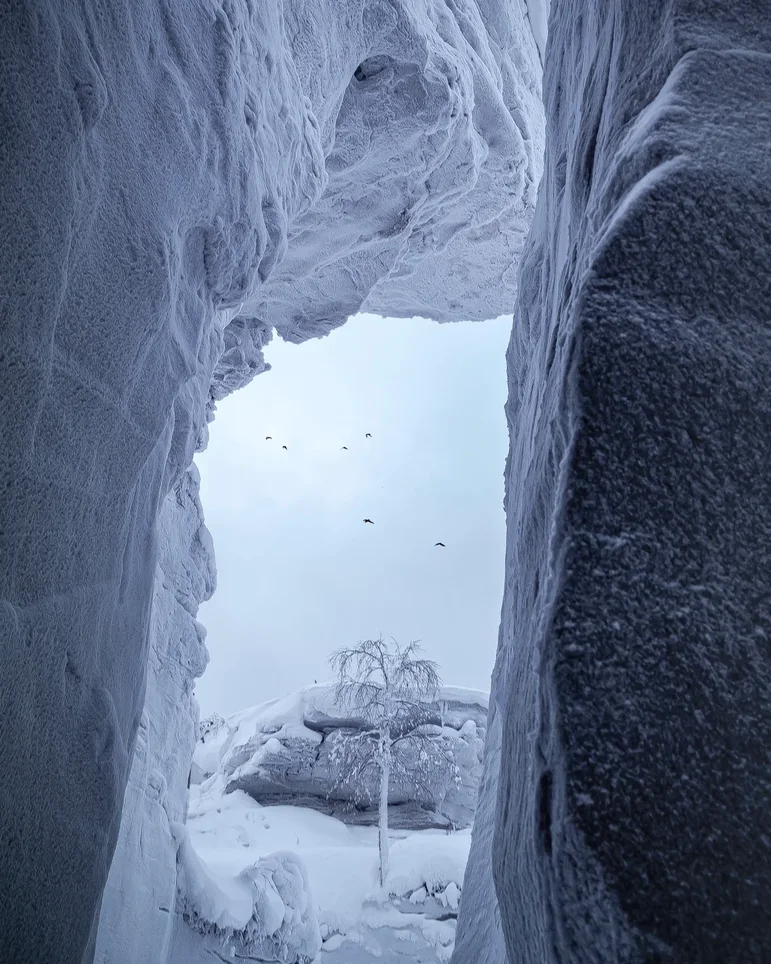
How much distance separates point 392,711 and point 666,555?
14.6 m

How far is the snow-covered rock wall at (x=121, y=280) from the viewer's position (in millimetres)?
2031

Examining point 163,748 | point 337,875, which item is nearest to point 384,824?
point 337,875

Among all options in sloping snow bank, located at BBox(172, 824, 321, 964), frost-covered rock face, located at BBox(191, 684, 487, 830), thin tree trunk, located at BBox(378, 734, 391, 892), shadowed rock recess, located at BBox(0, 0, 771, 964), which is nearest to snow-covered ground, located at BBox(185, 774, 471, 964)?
sloping snow bank, located at BBox(172, 824, 321, 964)

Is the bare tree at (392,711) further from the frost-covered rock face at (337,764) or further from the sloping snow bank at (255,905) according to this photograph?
the sloping snow bank at (255,905)

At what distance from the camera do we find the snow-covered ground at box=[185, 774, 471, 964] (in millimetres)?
6227

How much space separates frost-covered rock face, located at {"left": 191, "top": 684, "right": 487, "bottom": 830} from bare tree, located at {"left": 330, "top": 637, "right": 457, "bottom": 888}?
110mm

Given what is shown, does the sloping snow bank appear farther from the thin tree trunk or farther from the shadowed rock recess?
the thin tree trunk

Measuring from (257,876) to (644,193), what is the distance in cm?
701

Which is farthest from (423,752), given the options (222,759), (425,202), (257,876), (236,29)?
(236,29)

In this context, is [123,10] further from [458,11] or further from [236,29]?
[458,11]

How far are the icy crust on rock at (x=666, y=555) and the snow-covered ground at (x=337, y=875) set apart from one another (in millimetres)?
5591

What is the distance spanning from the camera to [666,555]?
1.21m

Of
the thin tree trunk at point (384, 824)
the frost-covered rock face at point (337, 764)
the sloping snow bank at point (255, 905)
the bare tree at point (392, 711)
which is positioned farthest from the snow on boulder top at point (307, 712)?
the sloping snow bank at point (255, 905)

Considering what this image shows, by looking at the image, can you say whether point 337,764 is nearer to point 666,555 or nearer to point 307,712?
point 307,712
